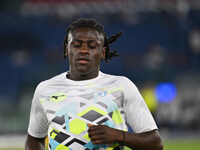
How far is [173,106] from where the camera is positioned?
18922 millimetres

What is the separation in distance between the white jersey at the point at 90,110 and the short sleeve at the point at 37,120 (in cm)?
8

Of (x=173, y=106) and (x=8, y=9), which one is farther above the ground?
(x=8, y=9)

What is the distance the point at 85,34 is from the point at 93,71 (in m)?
0.26

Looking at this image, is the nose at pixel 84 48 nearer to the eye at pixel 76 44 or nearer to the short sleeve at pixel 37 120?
the eye at pixel 76 44

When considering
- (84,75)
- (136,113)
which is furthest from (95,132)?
(84,75)

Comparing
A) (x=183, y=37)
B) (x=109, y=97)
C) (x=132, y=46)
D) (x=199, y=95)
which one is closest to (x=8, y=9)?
(x=132, y=46)

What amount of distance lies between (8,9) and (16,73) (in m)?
3.38

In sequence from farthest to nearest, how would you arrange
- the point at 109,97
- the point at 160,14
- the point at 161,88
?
the point at 160,14
the point at 161,88
the point at 109,97

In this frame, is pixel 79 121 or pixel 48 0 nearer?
pixel 79 121

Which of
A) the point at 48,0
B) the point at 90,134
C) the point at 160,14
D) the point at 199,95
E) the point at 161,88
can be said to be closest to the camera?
the point at 90,134

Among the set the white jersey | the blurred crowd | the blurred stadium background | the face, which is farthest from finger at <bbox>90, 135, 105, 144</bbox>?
the blurred crowd

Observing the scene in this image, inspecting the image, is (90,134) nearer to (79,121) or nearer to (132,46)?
(79,121)

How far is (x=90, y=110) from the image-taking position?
3215 millimetres

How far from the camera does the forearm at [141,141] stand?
3.10m
